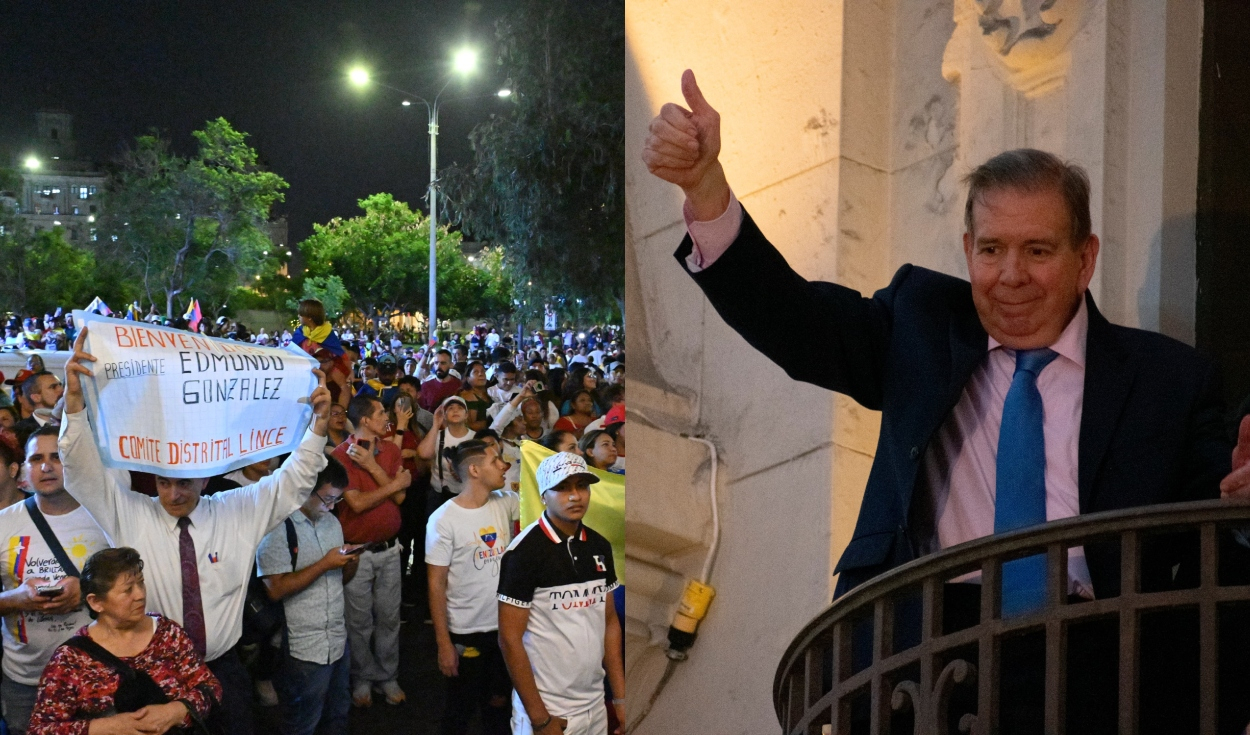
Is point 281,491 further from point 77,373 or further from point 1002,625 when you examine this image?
point 1002,625

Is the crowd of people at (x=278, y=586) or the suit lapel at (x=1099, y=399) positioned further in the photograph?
the crowd of people at (x=278, y=586)

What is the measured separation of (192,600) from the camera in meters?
4.64

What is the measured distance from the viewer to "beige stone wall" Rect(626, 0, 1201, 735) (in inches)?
109

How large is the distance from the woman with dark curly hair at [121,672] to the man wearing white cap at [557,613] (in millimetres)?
1280

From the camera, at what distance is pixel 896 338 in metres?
1.90

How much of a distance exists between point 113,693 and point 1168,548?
3.80 m

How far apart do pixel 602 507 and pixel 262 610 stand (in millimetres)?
1805

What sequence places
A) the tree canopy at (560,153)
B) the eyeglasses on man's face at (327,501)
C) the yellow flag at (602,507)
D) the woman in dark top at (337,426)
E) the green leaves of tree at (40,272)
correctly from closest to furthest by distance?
the yellow flag at (602,507) < the eyeglasses on man's face at (327,501) < the woman in dark top at (337,426) < the tree canopy at (560,153) < the green leaves of tree at (40,272)

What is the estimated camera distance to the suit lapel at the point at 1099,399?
1628 millimetres

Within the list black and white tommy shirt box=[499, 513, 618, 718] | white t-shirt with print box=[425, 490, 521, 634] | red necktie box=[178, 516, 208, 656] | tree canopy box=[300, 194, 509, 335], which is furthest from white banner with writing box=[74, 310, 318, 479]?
tree canopy box=[300, 194, 509, 335]

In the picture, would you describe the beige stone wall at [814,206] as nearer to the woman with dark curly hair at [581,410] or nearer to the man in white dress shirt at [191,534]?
the man in white dress shirt at [191,534]

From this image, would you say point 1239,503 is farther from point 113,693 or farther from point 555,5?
point 555,5

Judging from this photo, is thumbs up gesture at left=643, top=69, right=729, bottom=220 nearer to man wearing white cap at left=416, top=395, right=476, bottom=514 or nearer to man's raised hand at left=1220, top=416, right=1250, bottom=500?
man's raised hand at left=1220, top=416, right=1250, bottom=500

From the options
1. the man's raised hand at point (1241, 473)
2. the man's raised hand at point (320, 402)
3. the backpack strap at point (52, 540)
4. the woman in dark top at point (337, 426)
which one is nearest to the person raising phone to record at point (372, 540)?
the woman in dark top at point (337, 426)
